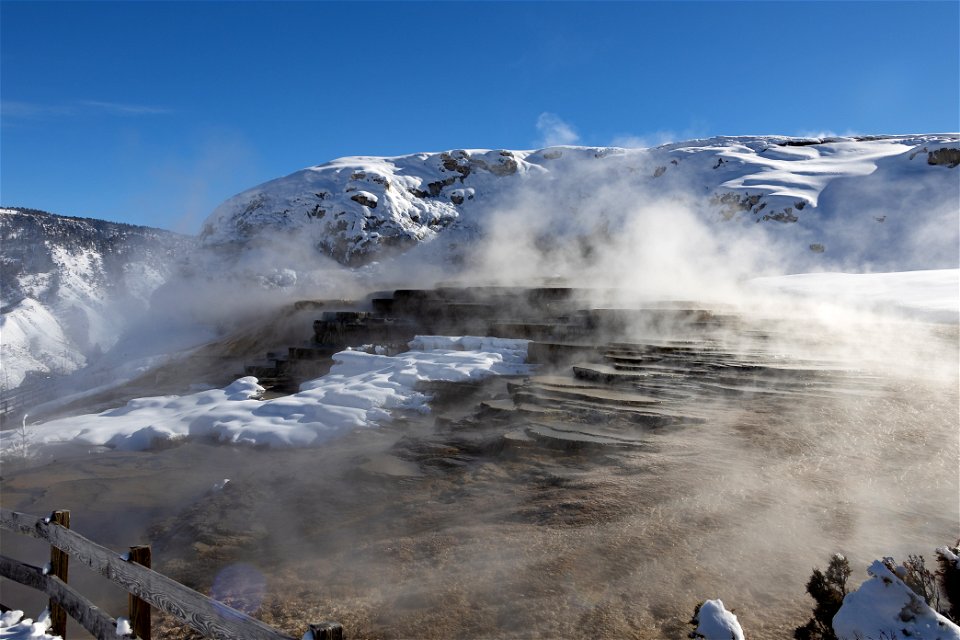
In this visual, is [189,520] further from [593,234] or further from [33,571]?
[593,234]

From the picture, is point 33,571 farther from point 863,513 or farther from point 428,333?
point 428,333

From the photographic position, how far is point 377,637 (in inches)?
102

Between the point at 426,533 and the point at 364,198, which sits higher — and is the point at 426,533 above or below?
below

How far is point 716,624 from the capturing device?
2.10 meters

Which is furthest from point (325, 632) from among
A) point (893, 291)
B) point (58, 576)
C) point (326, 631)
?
point (893, 291)

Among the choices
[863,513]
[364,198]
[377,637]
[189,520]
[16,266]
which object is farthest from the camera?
[16,266]

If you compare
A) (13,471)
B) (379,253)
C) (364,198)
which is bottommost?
(13,471)

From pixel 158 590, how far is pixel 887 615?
272 centimetres

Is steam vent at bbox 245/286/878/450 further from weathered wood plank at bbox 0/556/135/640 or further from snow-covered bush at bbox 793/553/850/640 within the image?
weathered wood plank at bbox 0/556/135/640

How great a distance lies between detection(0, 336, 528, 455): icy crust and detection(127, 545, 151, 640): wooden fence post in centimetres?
342

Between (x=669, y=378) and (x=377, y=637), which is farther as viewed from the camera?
(x=669, y=378)

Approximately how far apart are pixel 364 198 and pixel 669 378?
25783 millimetres

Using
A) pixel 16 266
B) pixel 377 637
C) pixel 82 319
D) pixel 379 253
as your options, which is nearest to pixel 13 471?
pixel 377 637

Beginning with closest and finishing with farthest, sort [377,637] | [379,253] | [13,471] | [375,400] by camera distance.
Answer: [377,637] < [13,471] < [375,400] < [379,253]
